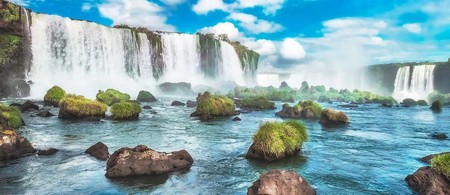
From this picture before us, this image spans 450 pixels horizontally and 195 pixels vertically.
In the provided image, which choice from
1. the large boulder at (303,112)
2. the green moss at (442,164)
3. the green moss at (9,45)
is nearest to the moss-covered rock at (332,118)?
the large boulder at (303,112)

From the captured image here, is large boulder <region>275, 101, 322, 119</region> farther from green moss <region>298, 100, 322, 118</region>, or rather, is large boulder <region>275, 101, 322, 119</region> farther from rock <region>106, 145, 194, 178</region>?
rock <region>106, 145, 194, 178</region>

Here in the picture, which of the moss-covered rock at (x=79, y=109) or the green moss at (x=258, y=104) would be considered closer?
the moss-covered rock at (x=79, y=109)

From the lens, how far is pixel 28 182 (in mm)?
16125

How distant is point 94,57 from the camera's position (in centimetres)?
7781

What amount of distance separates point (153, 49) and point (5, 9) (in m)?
39.1

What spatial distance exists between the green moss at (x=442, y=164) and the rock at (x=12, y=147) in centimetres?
1995

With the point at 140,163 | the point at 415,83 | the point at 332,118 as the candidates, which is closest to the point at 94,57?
the point at 332,118

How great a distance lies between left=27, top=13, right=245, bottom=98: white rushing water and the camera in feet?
229

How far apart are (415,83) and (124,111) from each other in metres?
103

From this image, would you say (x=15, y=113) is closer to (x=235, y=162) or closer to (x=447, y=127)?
(x=235, y=162)

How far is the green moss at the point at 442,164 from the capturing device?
48.2 feet

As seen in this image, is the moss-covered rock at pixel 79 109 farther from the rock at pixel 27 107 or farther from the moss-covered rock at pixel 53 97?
the moss-covered rock at pixel 53 97

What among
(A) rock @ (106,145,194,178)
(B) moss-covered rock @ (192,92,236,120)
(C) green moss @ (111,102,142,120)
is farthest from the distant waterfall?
(A) rock @ (106,145,194,178)

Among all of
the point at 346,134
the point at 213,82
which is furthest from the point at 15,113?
the point at 213,82
